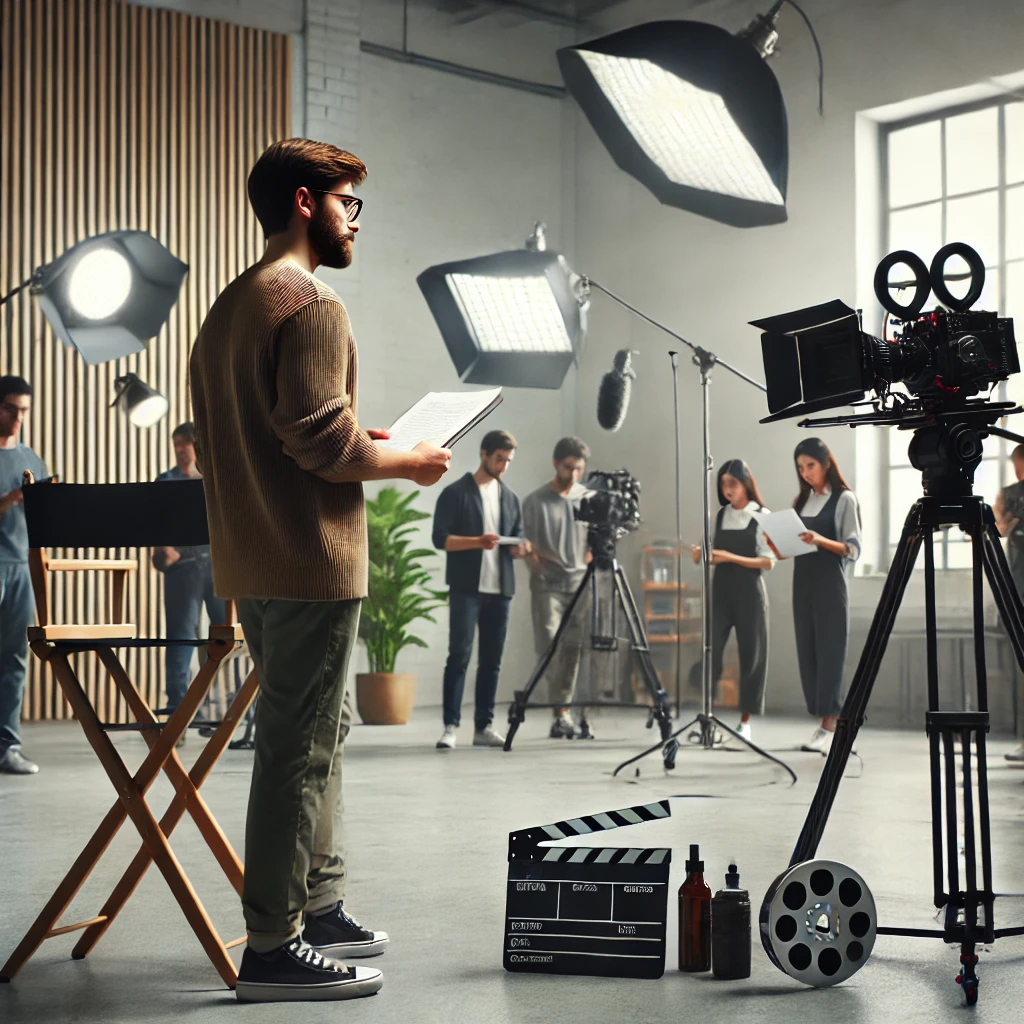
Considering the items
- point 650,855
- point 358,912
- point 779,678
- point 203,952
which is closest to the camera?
point 650,855

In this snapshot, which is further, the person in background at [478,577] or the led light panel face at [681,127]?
the led light panel face at [681,127]

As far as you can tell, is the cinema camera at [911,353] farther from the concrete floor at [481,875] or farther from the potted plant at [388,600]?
the potted plant at [388,600]

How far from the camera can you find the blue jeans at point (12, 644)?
18.2ft

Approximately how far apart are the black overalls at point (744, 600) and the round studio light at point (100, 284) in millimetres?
3446

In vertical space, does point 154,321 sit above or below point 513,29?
below

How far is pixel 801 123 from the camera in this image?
8.66 meters

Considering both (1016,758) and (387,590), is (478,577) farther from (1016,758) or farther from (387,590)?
(1016,758)

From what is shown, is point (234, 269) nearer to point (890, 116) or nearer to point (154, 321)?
point (154, 321)

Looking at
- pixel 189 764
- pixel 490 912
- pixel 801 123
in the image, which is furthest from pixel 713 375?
pixel 490 912

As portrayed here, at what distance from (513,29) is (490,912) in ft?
27.1

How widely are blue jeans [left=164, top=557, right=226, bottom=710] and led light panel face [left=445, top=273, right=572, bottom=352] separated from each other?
3.20 meters

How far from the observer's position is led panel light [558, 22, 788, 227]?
24.8ft

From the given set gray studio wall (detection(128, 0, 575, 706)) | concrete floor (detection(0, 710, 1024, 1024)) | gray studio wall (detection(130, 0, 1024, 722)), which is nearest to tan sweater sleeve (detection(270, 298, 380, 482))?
concrete floor (detection(0, 710, 1024, 1024))

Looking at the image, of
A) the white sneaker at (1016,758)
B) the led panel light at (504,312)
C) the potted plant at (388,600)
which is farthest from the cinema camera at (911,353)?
the led panel light at (504,312)
